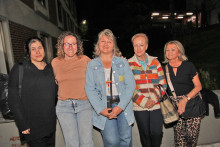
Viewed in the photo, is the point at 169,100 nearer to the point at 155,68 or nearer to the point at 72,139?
the point at 155,68

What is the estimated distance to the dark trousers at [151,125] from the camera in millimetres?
2533

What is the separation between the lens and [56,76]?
250 centimetres

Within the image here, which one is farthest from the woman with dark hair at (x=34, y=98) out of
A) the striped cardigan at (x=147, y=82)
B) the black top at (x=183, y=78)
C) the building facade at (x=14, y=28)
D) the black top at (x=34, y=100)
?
the black top at (x=183, y=78)

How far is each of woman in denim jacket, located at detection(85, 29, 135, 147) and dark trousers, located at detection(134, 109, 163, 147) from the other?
22 centimetres

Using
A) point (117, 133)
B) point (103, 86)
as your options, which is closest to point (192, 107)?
point (117, 133)

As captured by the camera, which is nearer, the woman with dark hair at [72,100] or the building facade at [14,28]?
the woman with dark hair at [72,100]

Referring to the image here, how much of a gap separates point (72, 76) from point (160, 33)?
21.9 metres

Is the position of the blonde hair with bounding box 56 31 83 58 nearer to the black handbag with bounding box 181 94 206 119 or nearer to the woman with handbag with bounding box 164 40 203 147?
the woman with handbag with bounding box 164 40 203 147

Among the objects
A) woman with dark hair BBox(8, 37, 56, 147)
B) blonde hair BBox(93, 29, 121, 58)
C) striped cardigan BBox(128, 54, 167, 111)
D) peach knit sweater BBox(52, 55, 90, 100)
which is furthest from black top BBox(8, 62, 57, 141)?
striped cardigan BBox(128, 54, 167, 111)

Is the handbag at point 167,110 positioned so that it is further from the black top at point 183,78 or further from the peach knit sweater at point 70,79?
the peach knit sweater at point 70,79

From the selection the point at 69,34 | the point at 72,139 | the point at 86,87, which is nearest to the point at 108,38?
the point at 69,34

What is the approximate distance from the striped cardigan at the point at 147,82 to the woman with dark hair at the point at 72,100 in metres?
0.81

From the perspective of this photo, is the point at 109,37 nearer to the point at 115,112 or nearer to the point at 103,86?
the point at 103,86

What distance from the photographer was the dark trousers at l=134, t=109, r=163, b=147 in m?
2.53
